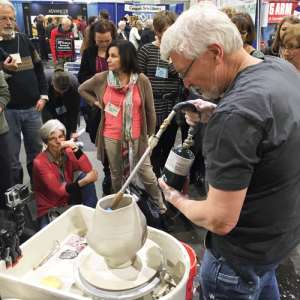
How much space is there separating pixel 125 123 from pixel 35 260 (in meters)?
1.14

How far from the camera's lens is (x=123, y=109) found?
2100mm

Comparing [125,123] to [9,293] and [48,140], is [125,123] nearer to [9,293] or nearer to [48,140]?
[48,140]

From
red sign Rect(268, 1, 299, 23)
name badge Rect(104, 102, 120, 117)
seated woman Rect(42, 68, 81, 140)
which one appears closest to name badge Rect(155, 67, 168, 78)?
name badge Rect(104, 102, 120, 117)

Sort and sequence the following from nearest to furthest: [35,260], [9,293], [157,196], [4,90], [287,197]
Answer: [287,197] → [9,293] → [35,260] → [4,90] → [157,196]

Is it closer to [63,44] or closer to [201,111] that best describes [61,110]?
[201,111]

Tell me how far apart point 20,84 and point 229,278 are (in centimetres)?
198

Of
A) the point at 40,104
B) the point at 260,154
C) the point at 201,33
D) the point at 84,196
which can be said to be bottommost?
the point at 84,196

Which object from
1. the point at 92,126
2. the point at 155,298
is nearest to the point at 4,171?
the point at 92,126

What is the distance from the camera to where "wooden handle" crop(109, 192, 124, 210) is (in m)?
1.02

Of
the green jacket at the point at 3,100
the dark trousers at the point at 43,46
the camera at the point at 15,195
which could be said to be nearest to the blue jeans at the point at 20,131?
the green jacket at the point at 3,100

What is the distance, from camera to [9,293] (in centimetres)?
105

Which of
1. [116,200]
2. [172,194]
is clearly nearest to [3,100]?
[116,200]

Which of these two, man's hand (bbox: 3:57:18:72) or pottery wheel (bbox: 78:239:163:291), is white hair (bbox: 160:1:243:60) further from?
man's hand (bbox: 3:57:18:72)

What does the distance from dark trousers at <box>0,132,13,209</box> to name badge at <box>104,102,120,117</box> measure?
0.68 m
